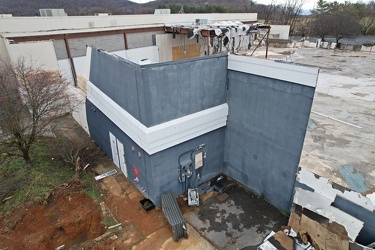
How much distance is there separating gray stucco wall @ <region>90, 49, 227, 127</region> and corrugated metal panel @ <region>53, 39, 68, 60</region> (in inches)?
374

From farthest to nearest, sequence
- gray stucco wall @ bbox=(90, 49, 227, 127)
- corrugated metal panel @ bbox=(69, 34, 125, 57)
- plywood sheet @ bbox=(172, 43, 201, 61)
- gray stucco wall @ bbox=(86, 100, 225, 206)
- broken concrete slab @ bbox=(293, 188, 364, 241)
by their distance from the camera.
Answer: plywood sheet @ bbox=(172, 43, 201, 61) < corrugated metal panel @ bbox=(69, 34, 125, 57) < gray stucco wall @ bbox=(86, 100, 225, 206) < gray stucco wall @ bbox=(90, 49, 227, 127) < broken concrete slab @ bbox=(293, 188, 364, 241)

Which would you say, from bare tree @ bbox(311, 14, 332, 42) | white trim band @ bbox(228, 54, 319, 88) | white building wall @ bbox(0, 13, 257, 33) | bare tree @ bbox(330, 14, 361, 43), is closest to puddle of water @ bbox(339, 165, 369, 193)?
white trim band @ bbox(228, 54, 319, 88)

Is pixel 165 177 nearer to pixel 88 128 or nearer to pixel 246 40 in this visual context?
pixel 88 128

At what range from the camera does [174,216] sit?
28.9ft

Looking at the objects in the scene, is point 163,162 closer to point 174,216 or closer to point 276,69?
point 174,216

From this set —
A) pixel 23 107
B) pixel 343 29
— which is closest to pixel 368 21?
pixel 343 29

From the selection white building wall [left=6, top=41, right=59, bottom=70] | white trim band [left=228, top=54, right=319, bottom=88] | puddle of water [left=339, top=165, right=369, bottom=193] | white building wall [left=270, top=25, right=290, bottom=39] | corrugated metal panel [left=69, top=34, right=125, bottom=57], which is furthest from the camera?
white building wall [left=270, top=25, right=290, bottom=39]

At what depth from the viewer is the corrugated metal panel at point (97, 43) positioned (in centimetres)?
1898

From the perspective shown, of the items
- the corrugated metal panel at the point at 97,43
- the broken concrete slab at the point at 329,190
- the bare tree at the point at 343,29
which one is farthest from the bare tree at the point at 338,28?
the broken concrete slab at the point at 329,190

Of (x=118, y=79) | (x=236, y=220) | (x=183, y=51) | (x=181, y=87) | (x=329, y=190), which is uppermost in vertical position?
(x=118, y=79)

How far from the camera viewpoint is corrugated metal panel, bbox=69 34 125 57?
19.0m

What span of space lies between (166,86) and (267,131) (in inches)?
171

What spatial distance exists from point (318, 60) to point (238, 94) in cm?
1336

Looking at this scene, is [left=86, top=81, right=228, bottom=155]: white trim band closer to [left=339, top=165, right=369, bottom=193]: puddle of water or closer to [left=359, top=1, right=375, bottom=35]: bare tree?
[left=339, top=165, right=369, bottom=193]: puddle of water
